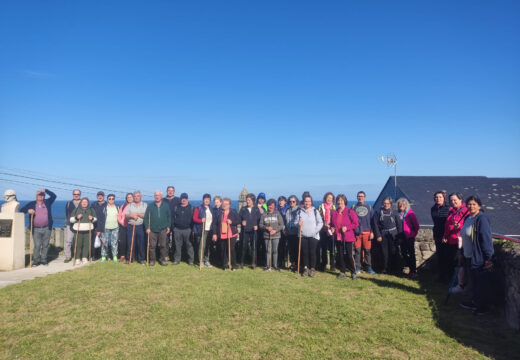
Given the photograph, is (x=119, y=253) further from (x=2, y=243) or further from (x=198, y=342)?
(x=198, y=342)

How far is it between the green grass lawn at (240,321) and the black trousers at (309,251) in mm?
964

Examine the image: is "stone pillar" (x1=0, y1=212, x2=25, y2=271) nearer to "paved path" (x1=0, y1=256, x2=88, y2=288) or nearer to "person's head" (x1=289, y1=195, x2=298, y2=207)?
"paved path" (x1=0, y1=256, x2=88, y2=288)

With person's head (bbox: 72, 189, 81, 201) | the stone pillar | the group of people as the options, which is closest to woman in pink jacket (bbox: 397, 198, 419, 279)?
the group of people

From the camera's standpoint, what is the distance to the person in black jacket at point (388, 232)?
8.20m

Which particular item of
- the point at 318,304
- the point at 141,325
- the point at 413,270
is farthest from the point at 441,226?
the point at 141,325

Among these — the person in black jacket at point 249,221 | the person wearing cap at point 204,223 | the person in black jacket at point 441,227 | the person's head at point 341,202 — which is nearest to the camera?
the person in black jacket at point 441,227

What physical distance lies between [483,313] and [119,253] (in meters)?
9.81

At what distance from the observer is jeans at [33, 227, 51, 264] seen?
363 inches

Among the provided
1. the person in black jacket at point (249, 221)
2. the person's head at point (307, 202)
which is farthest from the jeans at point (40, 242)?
the person's head at point (307, 202)

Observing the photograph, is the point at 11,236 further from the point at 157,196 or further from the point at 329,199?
the point at 329,199

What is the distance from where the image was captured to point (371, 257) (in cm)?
878

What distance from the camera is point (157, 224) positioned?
368 inches

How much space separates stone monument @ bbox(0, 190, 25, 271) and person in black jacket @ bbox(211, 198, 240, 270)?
5450 millimetres

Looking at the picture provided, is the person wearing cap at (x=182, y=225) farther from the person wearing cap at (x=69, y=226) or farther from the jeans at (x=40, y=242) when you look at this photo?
the jeans at (x=40, y=242)
